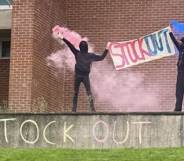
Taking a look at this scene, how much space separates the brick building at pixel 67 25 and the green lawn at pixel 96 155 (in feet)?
13.5

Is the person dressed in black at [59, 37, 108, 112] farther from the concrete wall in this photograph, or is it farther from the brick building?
the concrete wall

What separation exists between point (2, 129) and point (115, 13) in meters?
6.29

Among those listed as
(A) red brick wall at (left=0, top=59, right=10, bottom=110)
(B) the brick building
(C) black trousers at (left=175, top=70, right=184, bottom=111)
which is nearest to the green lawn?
(C) black trousers at (left=175, top=70, right=184, bottom=111)

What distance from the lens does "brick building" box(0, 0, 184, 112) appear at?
16.1m

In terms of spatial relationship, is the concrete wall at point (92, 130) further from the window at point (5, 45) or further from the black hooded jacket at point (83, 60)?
the window at point (5, 45)

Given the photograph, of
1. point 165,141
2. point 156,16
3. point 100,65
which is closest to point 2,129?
point 165,141

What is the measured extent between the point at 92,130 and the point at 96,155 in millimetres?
1548

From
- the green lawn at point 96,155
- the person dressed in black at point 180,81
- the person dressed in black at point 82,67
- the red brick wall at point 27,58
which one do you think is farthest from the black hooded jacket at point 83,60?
the green lawn at point 96,155

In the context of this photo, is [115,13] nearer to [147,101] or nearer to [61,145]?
[147,101]

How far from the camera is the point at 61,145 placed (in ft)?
43.5

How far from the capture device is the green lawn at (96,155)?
11.2m

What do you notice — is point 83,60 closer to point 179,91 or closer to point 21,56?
point 21,56

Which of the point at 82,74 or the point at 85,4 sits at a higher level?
the point at 85,4

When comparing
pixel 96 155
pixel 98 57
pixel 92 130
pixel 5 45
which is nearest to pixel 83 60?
pixel 98 57
